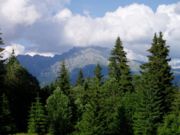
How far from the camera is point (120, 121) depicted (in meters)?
81.0

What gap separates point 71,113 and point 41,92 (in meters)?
27.5

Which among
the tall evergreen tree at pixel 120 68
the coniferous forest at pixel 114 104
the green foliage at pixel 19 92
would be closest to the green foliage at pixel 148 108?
the coniferous forest at pixel 114 104

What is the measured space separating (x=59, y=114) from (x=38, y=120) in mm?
6768

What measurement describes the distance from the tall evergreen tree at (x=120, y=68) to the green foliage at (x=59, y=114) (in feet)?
32.9

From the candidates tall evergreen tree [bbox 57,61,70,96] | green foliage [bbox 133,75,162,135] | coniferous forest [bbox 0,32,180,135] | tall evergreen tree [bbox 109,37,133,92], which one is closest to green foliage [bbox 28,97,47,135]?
coniferous forest [bbox 0,32,180,135]

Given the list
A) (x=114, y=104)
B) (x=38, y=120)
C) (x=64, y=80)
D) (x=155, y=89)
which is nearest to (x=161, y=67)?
(x=155, y=89)

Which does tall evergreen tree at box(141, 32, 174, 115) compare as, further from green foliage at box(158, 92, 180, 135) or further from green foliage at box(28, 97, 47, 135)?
green foliage at box(28, 97, 47, 135)

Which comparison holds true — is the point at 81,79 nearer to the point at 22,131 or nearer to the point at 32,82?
the point at 32,82

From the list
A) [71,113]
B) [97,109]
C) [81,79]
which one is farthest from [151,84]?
[81,79]

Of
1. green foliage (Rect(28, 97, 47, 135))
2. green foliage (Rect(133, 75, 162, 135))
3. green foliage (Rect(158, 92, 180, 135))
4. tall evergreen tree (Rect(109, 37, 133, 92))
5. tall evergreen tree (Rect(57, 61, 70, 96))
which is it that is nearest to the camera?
green foliage (Rect(158, 92, 180, 135))

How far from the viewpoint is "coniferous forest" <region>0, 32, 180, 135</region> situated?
70.7 meters

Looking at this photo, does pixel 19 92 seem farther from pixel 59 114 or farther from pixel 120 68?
pixel 120 68

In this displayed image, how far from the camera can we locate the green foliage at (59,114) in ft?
297

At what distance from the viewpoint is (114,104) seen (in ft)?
274
